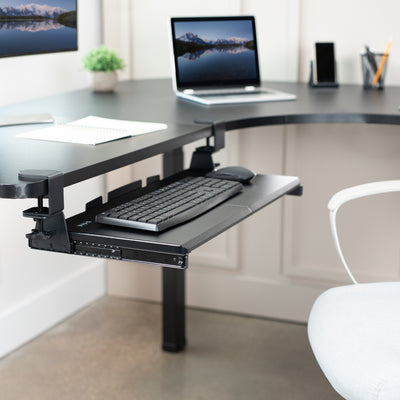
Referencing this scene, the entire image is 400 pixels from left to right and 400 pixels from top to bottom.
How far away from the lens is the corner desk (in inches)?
54.8

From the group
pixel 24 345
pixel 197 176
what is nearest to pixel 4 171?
pixel 197 176

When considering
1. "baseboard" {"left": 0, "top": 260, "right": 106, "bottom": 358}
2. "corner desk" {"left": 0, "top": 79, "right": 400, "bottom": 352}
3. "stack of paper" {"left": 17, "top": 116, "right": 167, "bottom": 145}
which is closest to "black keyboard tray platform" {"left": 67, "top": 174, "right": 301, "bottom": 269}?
"corner desk" {"left": 0, "top": 79, "right": 400, "bottom": 352}

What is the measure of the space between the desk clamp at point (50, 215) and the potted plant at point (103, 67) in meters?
1.24

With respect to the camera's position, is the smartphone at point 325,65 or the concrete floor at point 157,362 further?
the smartphone at point 325,65

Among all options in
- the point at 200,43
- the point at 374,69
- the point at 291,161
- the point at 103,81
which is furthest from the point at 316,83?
the point at 103,81

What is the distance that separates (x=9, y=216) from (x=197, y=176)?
1.00 m

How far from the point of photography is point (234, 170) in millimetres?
1884

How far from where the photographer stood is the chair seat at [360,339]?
130 cm

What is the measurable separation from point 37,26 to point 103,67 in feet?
2.80

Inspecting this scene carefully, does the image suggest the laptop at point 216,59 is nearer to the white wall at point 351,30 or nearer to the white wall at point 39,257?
the white wall at point 351,30

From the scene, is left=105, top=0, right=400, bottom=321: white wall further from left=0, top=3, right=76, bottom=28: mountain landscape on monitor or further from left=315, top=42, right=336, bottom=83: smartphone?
left=0, top=3, right=76, bottom=28: mountain landscape on monitor

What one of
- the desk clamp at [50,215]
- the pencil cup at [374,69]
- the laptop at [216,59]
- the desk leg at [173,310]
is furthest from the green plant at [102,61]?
the desk clamp at [50,215]

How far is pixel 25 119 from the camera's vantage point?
1.96 meters

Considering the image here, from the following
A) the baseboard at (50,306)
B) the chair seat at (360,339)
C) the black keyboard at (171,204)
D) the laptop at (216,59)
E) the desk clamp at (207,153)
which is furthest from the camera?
the baseboard at (50,306)
